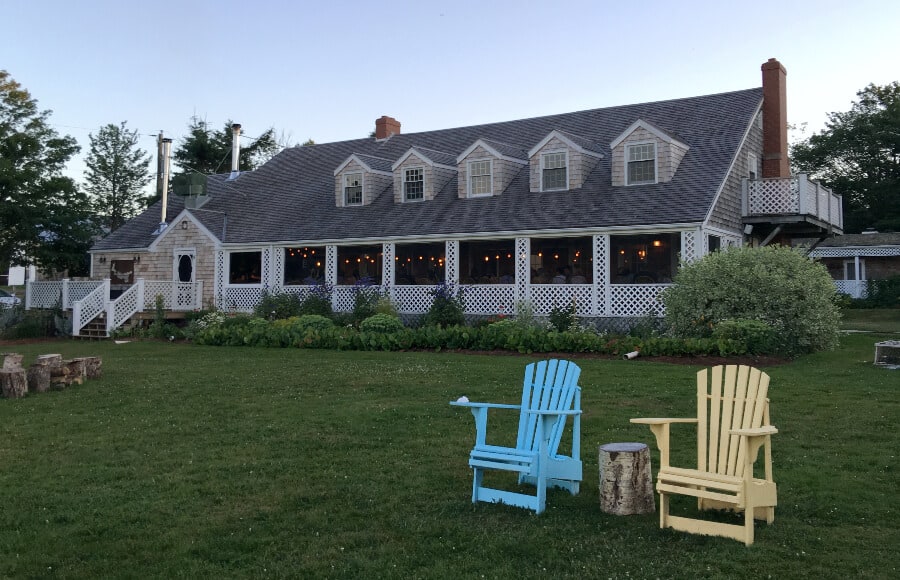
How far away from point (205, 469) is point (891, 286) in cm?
3329

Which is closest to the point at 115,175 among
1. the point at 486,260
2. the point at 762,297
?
the point at 486,260

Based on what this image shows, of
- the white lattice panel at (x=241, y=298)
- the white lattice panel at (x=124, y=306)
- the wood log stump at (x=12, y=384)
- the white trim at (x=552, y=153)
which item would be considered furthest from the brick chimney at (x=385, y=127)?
the wood log stump at (x=12, y=384)

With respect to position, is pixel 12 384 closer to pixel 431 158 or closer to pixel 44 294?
pixel 431 158

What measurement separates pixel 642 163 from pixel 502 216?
4.20 m

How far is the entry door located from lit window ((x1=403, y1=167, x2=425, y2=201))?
7.86m

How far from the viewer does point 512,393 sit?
1077 centimetres

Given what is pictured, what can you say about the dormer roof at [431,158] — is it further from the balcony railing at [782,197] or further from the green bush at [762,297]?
the green bush at [762,297]

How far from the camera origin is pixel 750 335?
1449cm

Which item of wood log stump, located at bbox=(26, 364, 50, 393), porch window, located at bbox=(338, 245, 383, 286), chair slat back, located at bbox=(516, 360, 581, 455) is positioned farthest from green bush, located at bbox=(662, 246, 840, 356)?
porch window, located at bbox=(338, 245, 383, 286)

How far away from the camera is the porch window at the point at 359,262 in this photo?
27.9 m

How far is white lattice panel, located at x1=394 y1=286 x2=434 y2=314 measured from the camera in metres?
22.3

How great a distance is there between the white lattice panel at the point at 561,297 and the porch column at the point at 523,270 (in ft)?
0.64

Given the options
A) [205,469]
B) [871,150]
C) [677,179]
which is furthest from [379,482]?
[871,150]

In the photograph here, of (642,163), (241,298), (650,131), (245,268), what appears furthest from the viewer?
(245,268)
